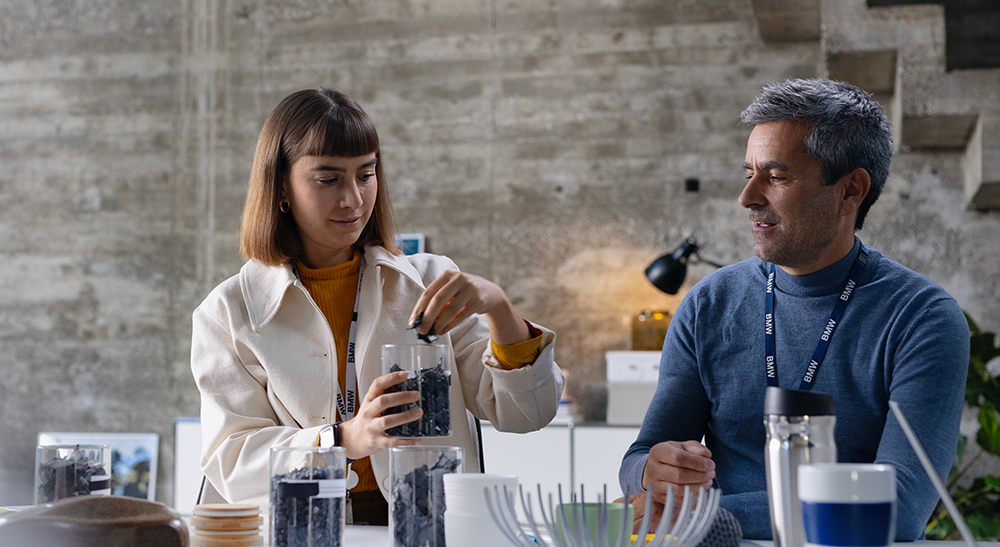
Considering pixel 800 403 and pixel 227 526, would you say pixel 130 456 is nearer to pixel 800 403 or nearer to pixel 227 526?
pixel 227 526

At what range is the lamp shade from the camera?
4062 millimetres

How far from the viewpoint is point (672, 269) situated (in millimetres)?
4070

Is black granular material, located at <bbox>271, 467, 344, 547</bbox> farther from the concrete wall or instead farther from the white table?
the concrete wall

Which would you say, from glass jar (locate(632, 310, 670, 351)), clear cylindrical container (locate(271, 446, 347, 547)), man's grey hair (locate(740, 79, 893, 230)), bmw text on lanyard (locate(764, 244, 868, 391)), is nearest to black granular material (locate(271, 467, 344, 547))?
clear cylindrical container (locate(271, 446, 347, 547))

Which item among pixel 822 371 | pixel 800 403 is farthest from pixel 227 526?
pixel 822 371

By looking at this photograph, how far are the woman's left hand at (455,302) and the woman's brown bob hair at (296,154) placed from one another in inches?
14.9

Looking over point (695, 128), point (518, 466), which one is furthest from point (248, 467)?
point (695, 128)

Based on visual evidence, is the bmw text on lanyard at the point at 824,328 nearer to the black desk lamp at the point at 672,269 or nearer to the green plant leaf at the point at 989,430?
the green plant leaf at the point at 989,430

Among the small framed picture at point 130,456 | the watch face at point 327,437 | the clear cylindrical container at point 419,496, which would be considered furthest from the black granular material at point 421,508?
the small framed picture at point 130,456

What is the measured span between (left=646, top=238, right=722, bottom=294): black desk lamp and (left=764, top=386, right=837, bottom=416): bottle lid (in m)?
3.23

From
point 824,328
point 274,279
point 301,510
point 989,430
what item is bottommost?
point 989,430

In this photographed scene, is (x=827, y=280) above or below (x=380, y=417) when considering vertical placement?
above

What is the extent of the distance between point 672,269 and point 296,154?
2.67 m

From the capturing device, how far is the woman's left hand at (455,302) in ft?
4.66
